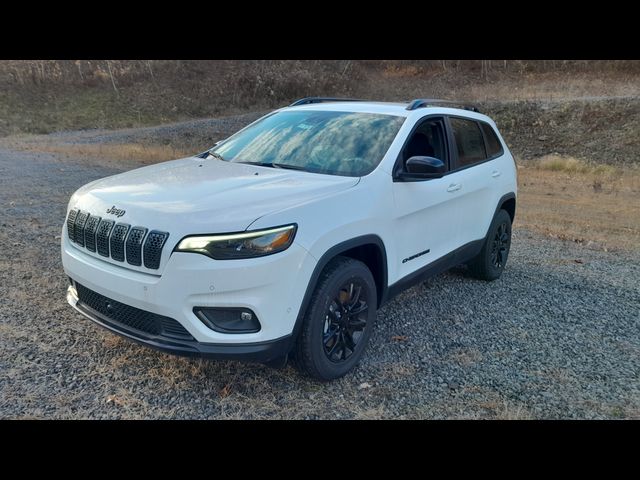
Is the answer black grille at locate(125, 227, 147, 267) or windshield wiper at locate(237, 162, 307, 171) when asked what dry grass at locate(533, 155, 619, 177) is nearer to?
windshield wiper at locate(237, 162, 307, 171)

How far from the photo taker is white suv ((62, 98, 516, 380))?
9.41 ft

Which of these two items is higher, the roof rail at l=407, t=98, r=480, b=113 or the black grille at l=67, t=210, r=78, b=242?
the roof rail at l=407, t=98, r=480, b=113

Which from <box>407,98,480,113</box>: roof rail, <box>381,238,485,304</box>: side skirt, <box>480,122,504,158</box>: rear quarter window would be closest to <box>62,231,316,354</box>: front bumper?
<box>381,238,485,304</box>: side skirt

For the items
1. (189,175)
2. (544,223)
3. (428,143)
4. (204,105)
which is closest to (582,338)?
(428,143)

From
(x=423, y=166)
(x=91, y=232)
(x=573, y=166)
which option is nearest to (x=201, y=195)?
(x=91, y=232)

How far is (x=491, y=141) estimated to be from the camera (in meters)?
5.59

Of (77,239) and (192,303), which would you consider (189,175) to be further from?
(192,303)

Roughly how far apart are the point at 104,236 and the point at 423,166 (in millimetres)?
2296

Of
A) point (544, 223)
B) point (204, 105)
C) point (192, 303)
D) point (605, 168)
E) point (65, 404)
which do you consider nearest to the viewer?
point (192, 303)

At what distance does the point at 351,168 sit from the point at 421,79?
3970cm

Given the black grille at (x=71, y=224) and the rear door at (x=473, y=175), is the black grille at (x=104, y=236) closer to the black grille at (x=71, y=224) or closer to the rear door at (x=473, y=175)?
the black grille at (x=71, y=224)

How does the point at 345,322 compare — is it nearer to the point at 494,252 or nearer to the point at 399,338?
the point at 399,338

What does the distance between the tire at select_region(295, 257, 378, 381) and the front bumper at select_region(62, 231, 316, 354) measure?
0.19 m

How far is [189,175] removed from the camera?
12.3ft
